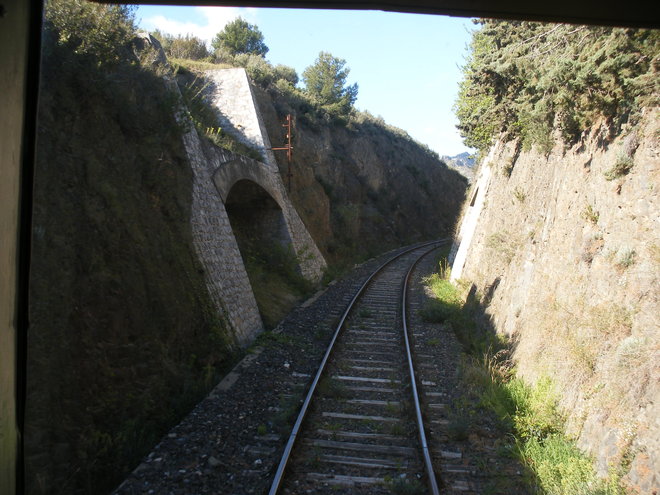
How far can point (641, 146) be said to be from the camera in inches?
254

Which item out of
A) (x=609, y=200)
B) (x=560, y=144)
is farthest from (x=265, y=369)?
(x=560, y=144)

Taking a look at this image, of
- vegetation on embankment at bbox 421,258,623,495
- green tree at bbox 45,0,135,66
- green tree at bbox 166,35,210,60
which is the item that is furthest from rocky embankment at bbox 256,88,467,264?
vegetation on embankment at bbox 421,258,623,495

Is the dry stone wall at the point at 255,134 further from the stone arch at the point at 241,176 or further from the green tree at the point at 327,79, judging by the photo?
the green tree at the point at 327,79

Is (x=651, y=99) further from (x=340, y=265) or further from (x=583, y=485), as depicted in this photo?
(x=340, y=265)

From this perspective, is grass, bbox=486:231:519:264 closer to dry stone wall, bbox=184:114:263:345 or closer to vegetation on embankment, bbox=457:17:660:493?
vegetation on embankment, bbox=457:17:660:493

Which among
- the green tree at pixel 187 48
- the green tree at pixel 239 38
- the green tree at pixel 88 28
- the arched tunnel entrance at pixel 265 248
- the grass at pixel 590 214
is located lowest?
the arched tunnel entrance at pixel 265 248

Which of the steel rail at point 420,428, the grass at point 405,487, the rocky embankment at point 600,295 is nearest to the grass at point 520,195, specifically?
the rocky embankment at point 600,295

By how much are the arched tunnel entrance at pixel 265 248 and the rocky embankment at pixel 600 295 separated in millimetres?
6444

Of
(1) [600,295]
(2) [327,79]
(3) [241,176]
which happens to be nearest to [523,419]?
(1) [600,295]

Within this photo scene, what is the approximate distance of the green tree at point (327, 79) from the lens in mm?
43031

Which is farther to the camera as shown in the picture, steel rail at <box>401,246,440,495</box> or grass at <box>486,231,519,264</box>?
grass at <box>486,231,519,264</box>

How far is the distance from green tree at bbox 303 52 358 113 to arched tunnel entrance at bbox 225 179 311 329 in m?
27.0

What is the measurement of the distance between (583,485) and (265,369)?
539 centimetres

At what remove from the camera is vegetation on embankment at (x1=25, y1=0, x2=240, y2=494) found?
17.0 feet
